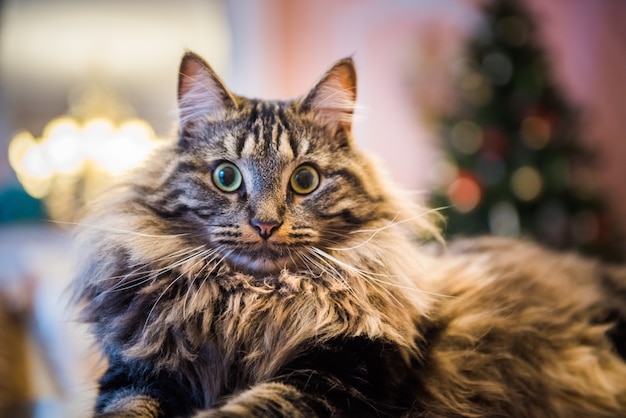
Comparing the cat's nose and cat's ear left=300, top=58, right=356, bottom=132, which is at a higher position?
cat's ear left=300, top=58, right=356, bottom=132

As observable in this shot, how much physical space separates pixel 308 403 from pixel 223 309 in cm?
25

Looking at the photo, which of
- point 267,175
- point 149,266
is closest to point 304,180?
point 267,175

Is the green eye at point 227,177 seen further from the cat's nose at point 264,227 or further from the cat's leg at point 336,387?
the cat's leg at point 336,387

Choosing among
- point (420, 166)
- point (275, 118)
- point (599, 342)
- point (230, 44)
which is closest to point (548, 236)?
point (420, 166)

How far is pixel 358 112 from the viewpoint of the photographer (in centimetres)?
124

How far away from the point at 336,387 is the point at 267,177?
1.30 feet

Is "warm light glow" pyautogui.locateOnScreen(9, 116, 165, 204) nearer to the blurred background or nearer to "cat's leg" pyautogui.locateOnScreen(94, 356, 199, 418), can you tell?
the blurred background

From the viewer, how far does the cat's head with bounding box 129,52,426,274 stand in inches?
39.7

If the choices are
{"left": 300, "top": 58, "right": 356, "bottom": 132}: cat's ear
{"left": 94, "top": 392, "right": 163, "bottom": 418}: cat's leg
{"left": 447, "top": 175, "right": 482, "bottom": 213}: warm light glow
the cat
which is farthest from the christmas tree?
{"left": 94, "top": 392, "right": 163, "bottom": 418}: cat's leg

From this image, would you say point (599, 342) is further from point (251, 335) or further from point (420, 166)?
point (420, 166)

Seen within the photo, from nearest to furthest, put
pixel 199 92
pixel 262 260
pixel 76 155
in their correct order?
pixel 262 260
pixel 199 92
pixel 76 155

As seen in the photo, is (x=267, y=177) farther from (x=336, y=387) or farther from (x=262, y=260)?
(x=336, y=387)

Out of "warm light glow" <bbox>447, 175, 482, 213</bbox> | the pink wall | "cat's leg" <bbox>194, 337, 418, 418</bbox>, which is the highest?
the pink wall

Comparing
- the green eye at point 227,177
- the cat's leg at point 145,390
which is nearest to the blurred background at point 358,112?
the cat's leg at point 145,390
